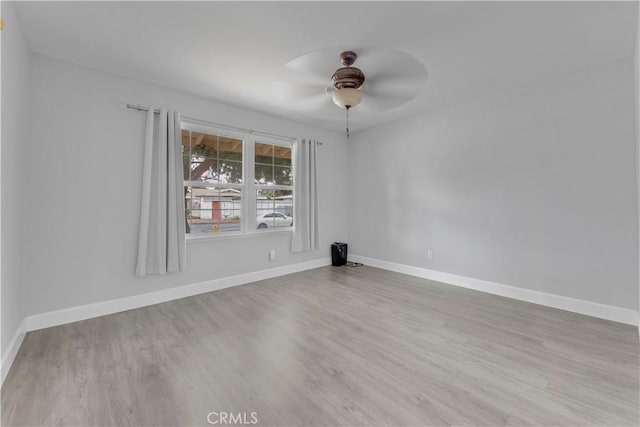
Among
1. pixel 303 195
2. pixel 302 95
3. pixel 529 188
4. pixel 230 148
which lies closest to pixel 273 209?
pixel 303 195

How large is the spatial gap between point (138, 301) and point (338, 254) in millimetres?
3029

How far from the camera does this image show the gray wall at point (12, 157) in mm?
1809

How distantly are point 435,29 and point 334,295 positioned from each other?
2873mm

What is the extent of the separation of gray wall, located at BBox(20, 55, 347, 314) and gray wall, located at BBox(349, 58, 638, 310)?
10.7 ft

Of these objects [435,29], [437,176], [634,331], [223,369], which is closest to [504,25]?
[435,29]

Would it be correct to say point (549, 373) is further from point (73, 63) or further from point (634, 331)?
point (73, 63)

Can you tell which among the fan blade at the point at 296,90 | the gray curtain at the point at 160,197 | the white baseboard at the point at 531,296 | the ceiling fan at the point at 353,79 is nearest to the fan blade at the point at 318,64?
the ceiling fan at the point at 353,79

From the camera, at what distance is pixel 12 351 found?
198cm

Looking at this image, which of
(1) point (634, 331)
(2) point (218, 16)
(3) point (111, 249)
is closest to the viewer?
(2) point (218, 16)

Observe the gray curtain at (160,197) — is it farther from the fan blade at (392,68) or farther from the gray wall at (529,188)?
the gray wall at (529,188)

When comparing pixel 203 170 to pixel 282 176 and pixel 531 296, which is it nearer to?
pixel 282 176

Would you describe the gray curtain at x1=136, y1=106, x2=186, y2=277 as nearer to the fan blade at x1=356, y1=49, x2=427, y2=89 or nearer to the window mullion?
the window mullion

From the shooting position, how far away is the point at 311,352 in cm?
209

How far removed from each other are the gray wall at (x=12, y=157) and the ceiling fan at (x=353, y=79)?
203 cm
